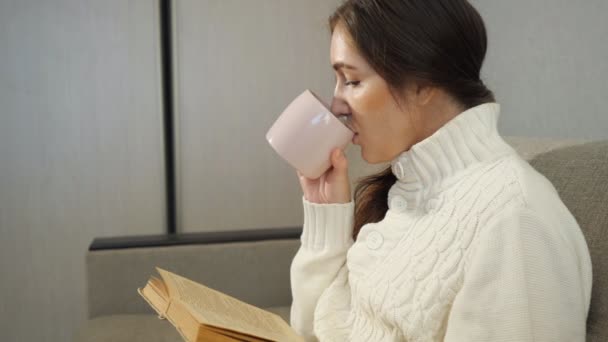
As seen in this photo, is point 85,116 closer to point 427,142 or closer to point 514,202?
point 427,142

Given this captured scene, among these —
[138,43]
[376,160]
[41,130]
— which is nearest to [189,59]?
[138,43]

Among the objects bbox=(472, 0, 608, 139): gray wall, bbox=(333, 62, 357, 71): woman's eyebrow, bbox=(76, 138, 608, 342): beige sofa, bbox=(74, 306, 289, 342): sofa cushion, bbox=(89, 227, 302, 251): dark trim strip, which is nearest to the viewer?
bbox=(333, 62, 357, 71): woman's eyebrow

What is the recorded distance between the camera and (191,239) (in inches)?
74.5

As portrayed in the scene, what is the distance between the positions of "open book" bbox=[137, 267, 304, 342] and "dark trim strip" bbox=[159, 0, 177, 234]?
1.28 metres

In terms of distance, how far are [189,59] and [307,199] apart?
1.31m

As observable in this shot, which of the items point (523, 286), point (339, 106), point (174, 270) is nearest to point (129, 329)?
point (174, 270)

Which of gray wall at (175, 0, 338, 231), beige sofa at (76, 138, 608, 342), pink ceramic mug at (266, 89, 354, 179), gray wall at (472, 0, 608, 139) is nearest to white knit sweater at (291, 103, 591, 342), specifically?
pink ceramic mug at (266, 89, 354, 179)

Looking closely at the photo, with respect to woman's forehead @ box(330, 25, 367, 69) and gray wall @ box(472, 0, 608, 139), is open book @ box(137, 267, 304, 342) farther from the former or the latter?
gray wall @ box(472, 0, 608, 139)

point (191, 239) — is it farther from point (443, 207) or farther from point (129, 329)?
point (443, 207)

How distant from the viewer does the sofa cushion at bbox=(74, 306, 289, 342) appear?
164 cm

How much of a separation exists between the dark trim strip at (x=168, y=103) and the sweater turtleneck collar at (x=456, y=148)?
1.53 m

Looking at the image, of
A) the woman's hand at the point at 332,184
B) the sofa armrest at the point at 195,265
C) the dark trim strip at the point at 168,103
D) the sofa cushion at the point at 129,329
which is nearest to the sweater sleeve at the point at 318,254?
the woman's hand at the point at 332,184

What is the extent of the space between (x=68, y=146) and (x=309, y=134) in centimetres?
151

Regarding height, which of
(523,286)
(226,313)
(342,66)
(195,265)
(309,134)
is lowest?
(195,265)
